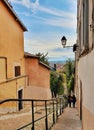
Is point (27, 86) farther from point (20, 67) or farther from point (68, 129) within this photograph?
point (68, 129)

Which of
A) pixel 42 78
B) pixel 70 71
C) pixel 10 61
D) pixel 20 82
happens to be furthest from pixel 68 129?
pixel 70 71

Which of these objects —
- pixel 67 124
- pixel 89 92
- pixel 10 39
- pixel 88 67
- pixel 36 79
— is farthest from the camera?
pixel 36 79

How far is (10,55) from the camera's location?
22.1 m

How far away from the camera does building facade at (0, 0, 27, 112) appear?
2003 centimetres

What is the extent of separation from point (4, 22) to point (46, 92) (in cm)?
1210

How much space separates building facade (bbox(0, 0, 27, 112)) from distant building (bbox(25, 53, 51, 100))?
185 centimetres

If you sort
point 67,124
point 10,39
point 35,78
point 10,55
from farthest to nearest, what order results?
point 35,78 → point 10,55 → point 10,39 → point 67,124

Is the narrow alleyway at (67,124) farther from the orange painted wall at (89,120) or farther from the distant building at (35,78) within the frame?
the distant building at (35,78)

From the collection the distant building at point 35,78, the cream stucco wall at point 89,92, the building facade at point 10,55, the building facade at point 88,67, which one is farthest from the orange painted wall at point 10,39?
the cream stucco wall at point 89,92

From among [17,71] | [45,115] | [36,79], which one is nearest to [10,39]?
[17,71]

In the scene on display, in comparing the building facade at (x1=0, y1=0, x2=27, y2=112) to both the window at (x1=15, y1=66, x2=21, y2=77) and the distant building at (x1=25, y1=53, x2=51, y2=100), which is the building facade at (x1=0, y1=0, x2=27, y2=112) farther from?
the distant building at (x1=25, y1=53, x2=51, y2=100)

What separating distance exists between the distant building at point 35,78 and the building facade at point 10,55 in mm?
1846

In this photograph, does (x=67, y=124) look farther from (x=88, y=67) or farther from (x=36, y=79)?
(x=36, y=79)

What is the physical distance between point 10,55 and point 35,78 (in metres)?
7.40
